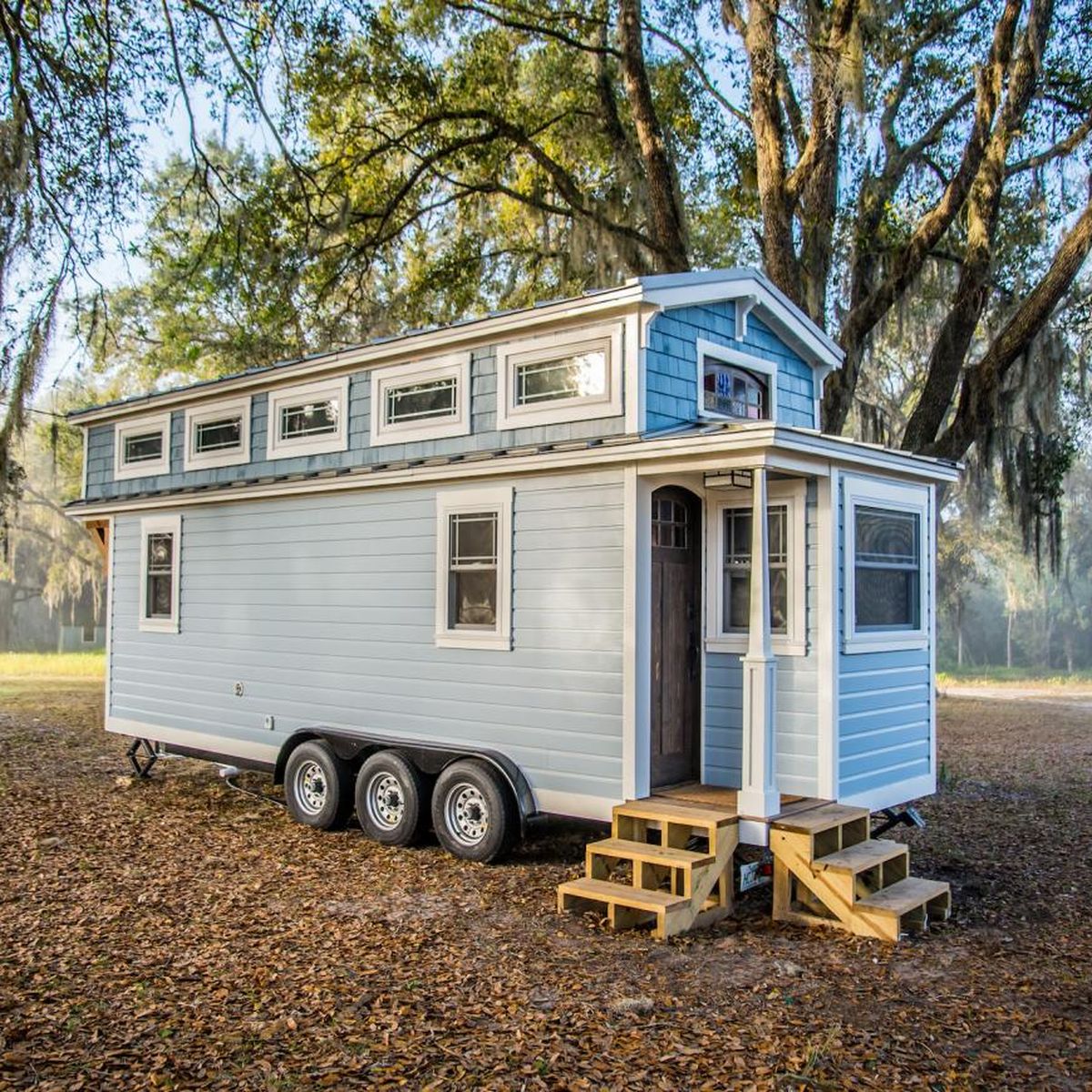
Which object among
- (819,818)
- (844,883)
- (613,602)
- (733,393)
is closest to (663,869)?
(819,818)

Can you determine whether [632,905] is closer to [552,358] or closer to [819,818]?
[819,818]

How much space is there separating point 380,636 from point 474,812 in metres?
1.80

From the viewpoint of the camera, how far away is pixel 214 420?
10750mm

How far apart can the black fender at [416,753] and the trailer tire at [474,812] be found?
0.07 meters

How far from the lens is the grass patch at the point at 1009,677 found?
30.2 metres

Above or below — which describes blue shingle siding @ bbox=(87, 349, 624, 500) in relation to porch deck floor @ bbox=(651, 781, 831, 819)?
above

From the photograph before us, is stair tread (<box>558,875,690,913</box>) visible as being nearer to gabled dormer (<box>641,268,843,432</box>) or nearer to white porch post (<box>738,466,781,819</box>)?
white porch post (<box>738,466,781,819</box>)

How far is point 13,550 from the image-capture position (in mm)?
42656

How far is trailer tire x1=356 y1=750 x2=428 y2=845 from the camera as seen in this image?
322 inches

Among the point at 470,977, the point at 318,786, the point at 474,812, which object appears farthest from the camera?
the point at 318,786

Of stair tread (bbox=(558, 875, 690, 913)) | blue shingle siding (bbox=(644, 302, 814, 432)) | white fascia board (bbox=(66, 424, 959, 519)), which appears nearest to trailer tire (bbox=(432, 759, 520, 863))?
stair tread (bbox=(558, 875, 690, 913))

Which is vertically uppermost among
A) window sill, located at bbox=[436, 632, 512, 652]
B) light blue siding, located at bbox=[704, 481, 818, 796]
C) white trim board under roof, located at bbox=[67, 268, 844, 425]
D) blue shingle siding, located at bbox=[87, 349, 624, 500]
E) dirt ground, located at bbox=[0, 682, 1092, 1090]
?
white trim board under roof, located at bbox=[67, 268, 844, 425]

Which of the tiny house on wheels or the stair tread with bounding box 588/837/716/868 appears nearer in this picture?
the stair tread with bounding box 588/837/716/868

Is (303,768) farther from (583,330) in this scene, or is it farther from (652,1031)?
(652,1031)
